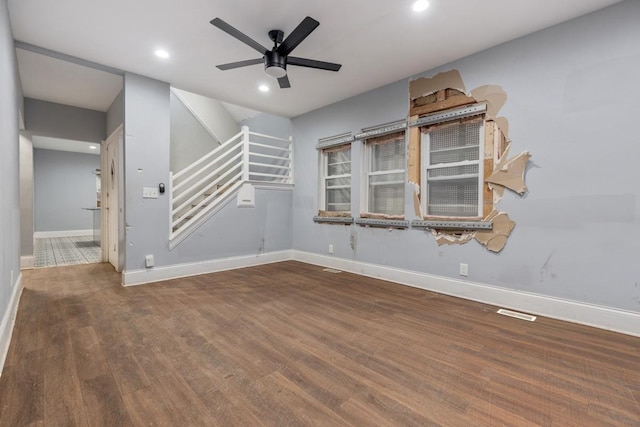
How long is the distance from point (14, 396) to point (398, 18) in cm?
364

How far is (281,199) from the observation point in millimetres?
5238

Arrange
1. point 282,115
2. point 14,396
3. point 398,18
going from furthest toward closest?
point 282,115, point 398,18, point 14,396

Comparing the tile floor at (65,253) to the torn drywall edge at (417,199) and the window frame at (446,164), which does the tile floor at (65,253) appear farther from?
the window frame at (446,164)

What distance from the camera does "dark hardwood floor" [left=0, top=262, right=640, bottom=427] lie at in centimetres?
138

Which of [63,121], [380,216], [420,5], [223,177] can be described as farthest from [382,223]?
[63,121]

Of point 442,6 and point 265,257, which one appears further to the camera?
point 265,257

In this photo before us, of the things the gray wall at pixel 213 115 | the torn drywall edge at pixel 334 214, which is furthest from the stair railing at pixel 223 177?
the torn drywall edge at pixel 334 214

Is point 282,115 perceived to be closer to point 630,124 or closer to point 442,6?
point 442,6

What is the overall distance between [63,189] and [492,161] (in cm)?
1129

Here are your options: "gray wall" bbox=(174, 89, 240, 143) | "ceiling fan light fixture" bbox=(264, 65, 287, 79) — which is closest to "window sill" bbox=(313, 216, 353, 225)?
"ceiling fan light fixture" bbox=(264, 65, 287, 79)

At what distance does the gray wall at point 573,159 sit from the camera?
2281 mm

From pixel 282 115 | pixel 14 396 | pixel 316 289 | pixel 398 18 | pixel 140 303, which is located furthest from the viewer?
pixel 282 115

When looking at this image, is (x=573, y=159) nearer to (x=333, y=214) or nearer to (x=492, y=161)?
(x=492, y=161)

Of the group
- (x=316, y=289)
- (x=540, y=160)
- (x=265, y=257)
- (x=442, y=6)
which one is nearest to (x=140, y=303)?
(x=316, y=289)
